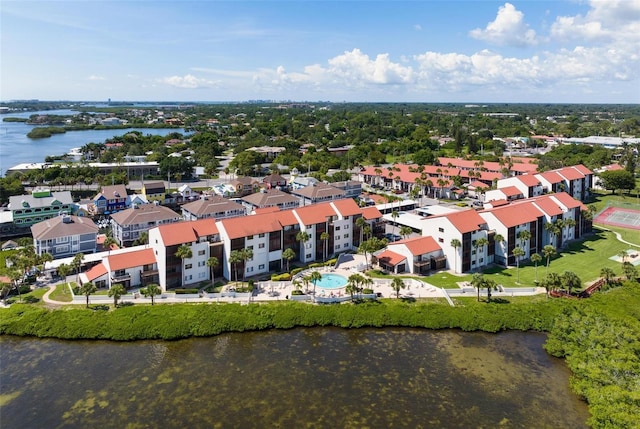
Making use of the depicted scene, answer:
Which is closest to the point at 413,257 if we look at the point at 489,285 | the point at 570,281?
the point at 489,285

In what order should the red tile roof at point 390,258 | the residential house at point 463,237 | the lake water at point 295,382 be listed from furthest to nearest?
the residential house at point 463,237 → the red tile roof at point 390,258 → the lake water at point 295,382

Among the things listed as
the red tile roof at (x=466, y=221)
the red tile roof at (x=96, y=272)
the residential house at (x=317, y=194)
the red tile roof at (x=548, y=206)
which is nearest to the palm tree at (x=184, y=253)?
the red tile roof at (x=96, y=272)

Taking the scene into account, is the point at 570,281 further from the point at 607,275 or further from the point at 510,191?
A: the point at 510,191

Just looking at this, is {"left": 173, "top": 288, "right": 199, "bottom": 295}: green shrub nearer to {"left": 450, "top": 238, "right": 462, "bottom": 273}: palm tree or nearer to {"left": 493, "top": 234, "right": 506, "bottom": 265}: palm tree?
{"left": 450, "top": 238, "right": 462, "bottom": 273}: palm tree

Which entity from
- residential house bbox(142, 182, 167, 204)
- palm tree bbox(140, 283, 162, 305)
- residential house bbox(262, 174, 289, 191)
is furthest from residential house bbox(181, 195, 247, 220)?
residential house bbox(262, 174, 289, 191)

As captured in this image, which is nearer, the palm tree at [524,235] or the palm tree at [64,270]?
the palm tree at [64,270]

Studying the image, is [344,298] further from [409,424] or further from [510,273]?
[510,273]

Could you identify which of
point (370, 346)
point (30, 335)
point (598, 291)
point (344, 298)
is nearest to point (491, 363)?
point (370, 346)

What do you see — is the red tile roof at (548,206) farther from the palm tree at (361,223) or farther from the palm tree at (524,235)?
the palm tree at (361,223)
